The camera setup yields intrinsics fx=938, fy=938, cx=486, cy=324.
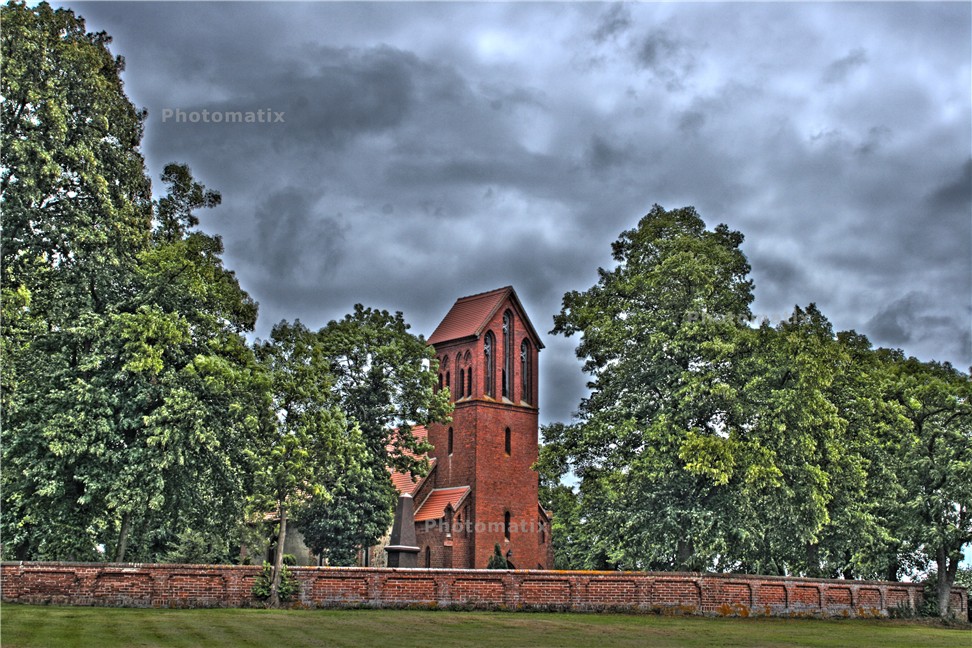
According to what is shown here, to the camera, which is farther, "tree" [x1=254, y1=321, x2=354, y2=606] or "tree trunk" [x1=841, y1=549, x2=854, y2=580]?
"tree trunk" [x1=841, y1=549, x2=854, y2=580]

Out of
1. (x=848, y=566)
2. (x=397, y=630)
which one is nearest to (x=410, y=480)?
(x=848, y=566)

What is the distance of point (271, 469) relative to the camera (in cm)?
2812

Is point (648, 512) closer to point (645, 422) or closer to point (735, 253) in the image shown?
point (645, 422)

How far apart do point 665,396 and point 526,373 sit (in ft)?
70.2

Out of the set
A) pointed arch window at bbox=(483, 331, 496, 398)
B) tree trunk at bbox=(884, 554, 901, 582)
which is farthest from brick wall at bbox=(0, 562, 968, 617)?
pointed arch window at bbox=(483, 331, 496, 398)

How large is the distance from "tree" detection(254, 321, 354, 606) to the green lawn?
495 cm

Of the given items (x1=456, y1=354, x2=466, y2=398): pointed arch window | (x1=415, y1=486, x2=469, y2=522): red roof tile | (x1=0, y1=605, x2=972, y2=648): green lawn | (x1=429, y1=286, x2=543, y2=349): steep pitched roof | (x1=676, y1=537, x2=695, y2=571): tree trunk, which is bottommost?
(x1=0, y1=605, x2=972, y2=648): green lawn

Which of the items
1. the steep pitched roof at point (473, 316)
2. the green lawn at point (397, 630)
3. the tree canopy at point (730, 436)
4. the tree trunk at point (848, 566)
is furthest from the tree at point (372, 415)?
the tree trunk at point (848, 566)

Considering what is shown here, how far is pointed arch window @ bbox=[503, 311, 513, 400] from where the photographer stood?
52.5m

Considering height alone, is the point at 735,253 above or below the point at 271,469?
above

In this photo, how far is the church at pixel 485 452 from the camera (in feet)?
160

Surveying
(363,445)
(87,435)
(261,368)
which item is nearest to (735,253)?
(363,445)

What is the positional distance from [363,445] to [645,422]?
10.1 metres

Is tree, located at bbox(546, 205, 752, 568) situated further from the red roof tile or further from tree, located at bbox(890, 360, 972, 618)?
the red roof tile
